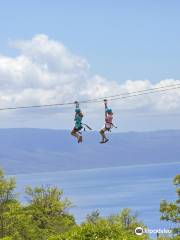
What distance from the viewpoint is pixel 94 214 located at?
11894cm

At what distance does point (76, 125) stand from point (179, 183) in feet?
97.0

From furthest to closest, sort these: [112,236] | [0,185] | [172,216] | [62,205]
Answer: [62,205]
[0,185]
[172,216]
[112,236]

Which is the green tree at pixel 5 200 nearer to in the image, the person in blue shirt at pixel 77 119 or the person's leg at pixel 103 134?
the person's leg at pixel 103 134

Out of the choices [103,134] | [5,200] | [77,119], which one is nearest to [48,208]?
[5,200]

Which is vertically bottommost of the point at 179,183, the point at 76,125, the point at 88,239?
the point at 88,239

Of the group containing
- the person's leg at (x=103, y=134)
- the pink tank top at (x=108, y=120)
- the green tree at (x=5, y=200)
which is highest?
the green tree at (x=5, y=200)

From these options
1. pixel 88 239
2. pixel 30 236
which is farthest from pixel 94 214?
pixel 88 239

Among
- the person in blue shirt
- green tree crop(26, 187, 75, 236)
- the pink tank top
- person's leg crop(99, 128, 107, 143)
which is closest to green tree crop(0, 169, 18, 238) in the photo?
green tree crop(26, 187, 75, 236)

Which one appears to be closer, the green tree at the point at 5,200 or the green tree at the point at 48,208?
the green tree at the point at 5,200

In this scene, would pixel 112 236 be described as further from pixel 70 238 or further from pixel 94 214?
pixel 94 214

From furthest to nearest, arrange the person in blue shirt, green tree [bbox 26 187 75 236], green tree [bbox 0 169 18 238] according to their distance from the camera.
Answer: green tree [bbox 26 187 75 236] → green tree [bbox 0 169 18 238] → the person in blue shirt

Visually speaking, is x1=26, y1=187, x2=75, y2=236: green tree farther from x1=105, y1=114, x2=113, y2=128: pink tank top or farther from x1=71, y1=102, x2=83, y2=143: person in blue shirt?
x1=105, y1=114, x2=113, y2=128: pink tank top

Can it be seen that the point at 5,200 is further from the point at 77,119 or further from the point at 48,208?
the point at 77,119

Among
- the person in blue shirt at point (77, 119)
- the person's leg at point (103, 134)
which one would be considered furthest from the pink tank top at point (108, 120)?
the person in blue shirt at point (77, 119)
